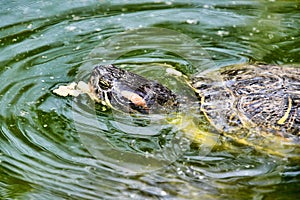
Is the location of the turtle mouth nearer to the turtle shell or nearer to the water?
the water

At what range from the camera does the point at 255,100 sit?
4734mm

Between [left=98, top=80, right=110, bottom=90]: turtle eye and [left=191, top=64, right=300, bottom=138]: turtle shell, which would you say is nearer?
[left=191, top=64, right=300, bottom=138]: turtle shell

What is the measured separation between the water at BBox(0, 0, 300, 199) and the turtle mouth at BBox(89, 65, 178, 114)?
0.34 ft

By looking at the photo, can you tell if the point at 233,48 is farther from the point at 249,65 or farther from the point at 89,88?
the point at 89,88

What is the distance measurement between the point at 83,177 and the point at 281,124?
5.62 feet

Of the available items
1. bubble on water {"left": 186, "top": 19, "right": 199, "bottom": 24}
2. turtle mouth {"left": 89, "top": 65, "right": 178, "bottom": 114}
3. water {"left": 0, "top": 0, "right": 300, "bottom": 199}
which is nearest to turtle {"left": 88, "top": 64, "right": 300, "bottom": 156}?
turtle mouth {"left": 89, "top": 65, "right": 178, "bottom": 114}

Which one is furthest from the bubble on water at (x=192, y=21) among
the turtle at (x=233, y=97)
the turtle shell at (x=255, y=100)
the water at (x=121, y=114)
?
the turtle shell at (x=255, y=100)

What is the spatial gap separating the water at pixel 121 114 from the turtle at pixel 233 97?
0.48 ft

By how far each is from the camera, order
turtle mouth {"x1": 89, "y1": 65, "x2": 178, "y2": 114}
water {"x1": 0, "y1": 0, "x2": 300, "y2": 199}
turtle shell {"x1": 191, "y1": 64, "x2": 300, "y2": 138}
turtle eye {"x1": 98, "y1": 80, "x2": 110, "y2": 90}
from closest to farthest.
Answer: water {"x1": 0, "y1": 0, "x2": 300, "y2": 199} < turtle shell {"x1": 191, "y1": 64, "x2": 300, "y2": 138} < turtle mouth {"x1": 89, "y1": 65, "x2": 178, "y2": 114} < turtle eye {"x1": 98, "y1": 80, "x2": 110, "y2": 90}

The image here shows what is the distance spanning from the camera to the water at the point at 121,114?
4340 mm

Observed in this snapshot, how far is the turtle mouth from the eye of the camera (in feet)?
16.6

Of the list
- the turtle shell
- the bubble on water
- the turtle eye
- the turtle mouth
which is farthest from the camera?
the bubble on water

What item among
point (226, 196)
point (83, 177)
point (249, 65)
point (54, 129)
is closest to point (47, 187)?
point (83, 177)

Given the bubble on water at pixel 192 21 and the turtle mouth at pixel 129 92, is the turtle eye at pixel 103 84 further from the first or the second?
the bubble on water at pixel 192 21
